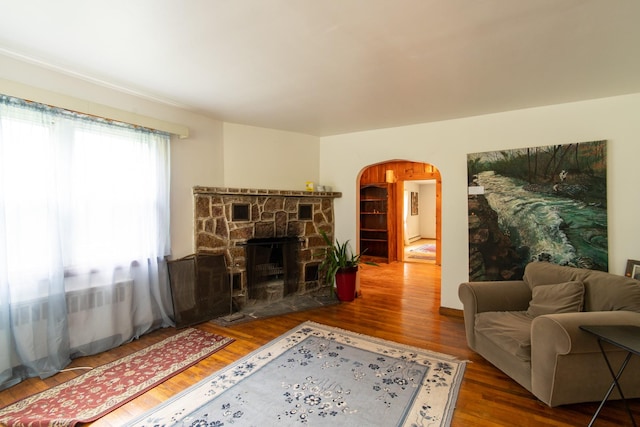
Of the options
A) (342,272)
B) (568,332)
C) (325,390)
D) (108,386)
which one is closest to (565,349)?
(568,332)

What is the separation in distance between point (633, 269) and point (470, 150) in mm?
A: 1992

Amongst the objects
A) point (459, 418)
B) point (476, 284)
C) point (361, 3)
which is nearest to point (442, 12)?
point (361, 3)

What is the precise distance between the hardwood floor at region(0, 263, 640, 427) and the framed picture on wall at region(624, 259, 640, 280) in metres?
1.30

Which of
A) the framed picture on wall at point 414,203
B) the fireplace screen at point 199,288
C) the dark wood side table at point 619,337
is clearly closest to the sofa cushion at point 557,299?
the dark wood side table at point 619,337

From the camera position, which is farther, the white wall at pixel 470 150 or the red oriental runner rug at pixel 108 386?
the white wall at pixel 470 150

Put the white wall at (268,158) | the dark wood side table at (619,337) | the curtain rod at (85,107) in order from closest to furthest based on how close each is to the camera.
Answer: the dark wood side table at (619,337)
the curtain rod at (85,107)
the white wall at (268,158)

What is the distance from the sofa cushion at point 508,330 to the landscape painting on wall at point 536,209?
100cm

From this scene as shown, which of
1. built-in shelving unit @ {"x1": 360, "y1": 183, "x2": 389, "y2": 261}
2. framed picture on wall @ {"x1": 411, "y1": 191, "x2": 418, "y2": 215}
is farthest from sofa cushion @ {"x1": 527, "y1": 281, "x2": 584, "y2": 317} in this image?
framed picture on wall @ {"x1": 411, "y1": 191, "x2": 418, "y2": 215}

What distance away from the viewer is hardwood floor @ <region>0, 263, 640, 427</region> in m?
2.02

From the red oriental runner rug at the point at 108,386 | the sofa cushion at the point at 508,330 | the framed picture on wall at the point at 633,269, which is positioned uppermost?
the framed picture on wall at the point at 633,269

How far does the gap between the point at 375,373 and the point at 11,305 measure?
3010 mm

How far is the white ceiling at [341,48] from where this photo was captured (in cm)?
172

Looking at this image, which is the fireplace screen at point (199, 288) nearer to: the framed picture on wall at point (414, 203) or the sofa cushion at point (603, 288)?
the sofa cushion at point (603, 288)

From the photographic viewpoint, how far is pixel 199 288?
3.65m
